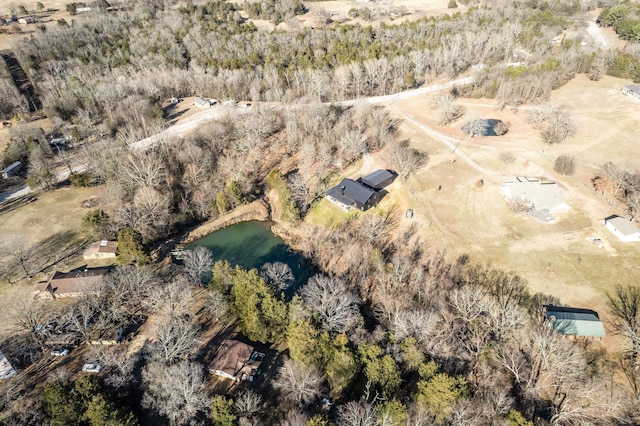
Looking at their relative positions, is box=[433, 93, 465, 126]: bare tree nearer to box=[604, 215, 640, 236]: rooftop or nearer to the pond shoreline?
box=[604, 215, 640, 236]: rooftop

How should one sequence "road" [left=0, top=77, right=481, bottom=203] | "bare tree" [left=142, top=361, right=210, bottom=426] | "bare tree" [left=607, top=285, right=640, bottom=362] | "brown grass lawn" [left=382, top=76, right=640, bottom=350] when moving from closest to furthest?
"bare tree" [left=142, top=361, right=210, bottom=426] → "bare tree" [left=607, top=285, right=640, bottom=362] → "brown grass lawn" [left=382, top=76, right=640, bottom=350] → "road" [left=0, top=77, right=481, bottom=203]

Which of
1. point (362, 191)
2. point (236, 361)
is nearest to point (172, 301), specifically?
point (236, 361)

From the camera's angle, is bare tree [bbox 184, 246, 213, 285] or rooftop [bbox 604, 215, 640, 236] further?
rooftop [bbox 604, 215, 640, 236]

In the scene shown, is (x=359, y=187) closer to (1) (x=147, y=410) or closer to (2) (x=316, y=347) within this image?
(2) (x=316, y=347)

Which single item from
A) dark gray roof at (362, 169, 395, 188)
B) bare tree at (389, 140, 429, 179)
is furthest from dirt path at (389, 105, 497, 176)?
dark gray roof at (362, 169, 395, 188)

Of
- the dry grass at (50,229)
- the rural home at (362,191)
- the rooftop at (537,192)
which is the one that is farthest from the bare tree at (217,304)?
the rooftop at (537,192)

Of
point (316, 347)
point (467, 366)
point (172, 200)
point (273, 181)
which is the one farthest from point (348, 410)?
point (172, 200)
